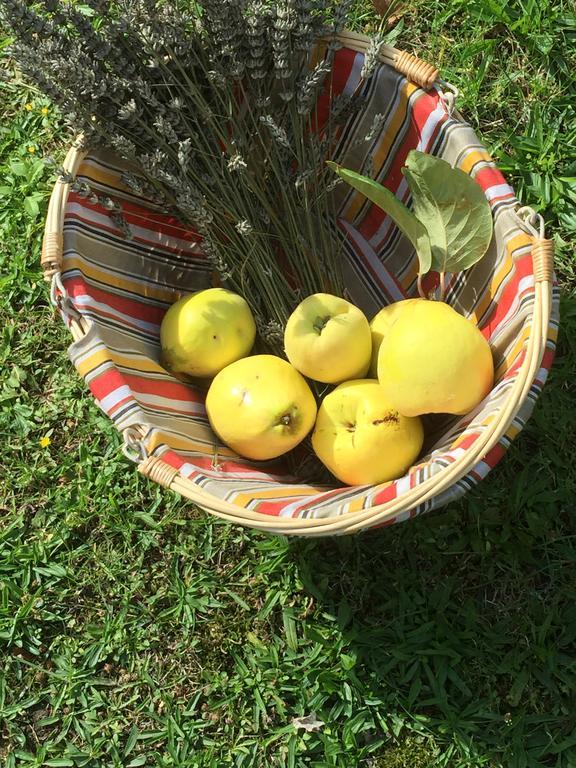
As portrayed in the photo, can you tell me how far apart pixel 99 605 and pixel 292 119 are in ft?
4.59

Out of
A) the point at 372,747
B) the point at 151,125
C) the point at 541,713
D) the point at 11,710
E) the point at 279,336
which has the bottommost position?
the point at 11,710

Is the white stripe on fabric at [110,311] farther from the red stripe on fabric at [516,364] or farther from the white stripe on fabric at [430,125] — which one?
the red stripe on fabric at [516,364]

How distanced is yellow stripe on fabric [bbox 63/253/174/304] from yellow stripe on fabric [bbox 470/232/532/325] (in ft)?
2.60

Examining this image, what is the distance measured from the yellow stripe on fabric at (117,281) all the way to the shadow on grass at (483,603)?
0.76m

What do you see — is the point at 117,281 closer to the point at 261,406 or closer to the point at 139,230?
the point at 139,230

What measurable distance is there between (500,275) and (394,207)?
0.92 feet

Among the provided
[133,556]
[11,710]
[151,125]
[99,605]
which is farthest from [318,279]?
[11,710]

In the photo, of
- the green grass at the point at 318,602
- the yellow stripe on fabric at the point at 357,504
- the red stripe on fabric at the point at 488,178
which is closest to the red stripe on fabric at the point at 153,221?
the green grass at the point at 318,602

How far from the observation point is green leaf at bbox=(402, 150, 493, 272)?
1.51 m

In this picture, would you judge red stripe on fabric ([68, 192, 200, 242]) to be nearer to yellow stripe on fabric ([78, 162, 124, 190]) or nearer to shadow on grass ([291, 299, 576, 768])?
yellow stripe on fabric ([78, 162, 124, 190])

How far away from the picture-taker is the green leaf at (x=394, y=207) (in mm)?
1506

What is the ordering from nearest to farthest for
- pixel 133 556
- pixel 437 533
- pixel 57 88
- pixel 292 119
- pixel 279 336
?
pixel 57 88
pixel 292 119
pixel 279 336
pixel 437 533
pixel 133 556

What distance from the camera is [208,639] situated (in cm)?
202

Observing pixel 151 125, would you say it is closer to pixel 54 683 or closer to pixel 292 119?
pixel 292 119
